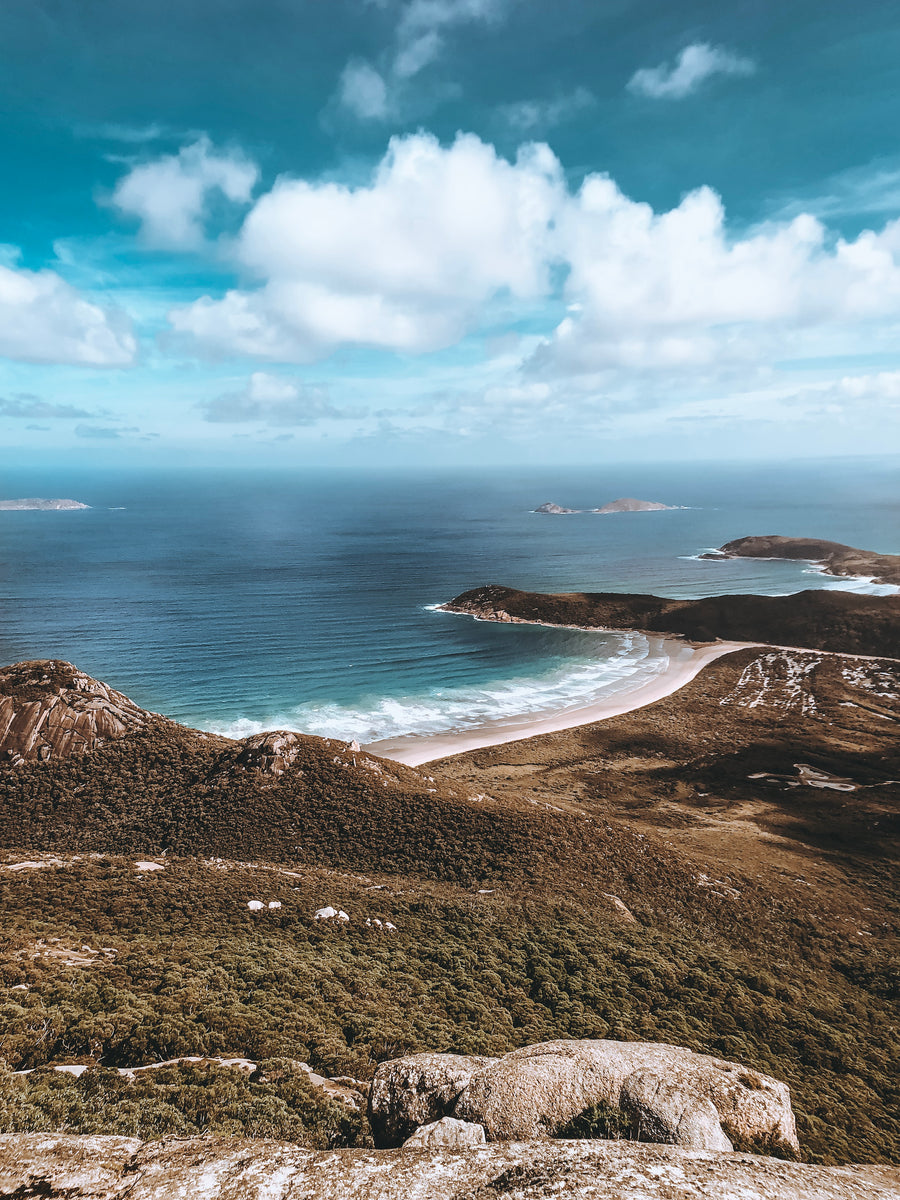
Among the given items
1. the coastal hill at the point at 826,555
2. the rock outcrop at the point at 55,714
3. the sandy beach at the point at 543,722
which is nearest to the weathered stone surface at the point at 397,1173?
the rock outcrop at the point at 55,714

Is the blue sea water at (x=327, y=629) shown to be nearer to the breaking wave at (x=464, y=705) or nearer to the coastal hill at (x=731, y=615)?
the breaking wave at (x=464, y=705)

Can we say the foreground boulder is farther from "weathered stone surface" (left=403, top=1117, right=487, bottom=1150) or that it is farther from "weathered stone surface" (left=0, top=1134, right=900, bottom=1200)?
"weathered stone surface" (left=0, top=1134, right=900, bottom=1200)

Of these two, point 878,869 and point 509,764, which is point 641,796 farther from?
point 878,869

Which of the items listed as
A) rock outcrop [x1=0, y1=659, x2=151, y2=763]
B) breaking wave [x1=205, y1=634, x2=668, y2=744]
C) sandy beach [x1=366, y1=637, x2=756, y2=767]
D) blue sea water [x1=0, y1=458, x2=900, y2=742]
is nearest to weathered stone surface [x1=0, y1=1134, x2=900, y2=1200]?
rock outcrop [x1=0, y1=659, x2=151, y2=763]

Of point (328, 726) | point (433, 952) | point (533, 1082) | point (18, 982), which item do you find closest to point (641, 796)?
point (433, 952)

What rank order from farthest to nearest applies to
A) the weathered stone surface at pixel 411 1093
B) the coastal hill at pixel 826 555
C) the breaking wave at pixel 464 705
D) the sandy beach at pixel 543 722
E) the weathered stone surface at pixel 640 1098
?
the coastal hill at pixel 826 555 < the breaking wave at pixel 464 705 < the sandy beach at pixel 543 722 < the weathered stone surface at pixel 411 1093 < the weathered stone surface at pixel 640 1098

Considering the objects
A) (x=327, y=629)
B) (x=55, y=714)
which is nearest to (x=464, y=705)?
(x=327, y=629)
